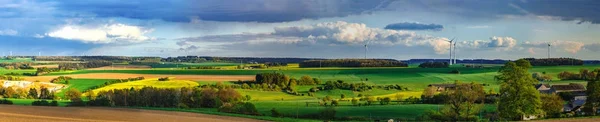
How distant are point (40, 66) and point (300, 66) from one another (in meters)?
44.3

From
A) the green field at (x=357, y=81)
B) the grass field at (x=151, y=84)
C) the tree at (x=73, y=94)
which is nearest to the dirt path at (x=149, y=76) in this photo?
the green field at (x=357, y=81)

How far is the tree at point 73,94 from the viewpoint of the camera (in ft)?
261

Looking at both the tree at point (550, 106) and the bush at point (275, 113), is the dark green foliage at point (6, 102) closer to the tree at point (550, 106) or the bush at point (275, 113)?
the bush at point (275, 113)

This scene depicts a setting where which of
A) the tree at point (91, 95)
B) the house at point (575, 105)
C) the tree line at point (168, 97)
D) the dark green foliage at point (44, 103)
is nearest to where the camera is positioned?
the house at point (575, 105)

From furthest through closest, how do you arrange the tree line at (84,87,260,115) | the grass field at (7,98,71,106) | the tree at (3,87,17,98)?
the tree at (3,87,17,98) < the grass field at (7,98,71,106) < the tree line at (84,87,260,115)

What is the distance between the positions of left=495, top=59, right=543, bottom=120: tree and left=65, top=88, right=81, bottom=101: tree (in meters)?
51.7

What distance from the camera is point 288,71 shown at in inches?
3883

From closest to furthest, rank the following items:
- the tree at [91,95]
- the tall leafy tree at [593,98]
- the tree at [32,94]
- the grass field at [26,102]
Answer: the tall leafy tree at [593,98], the grass field at [26,102], the tree at [91,95], the tree at [32,94]

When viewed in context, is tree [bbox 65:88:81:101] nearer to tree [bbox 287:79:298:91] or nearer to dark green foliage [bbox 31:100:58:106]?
dark green foliage [bbox 31:100:58:106]

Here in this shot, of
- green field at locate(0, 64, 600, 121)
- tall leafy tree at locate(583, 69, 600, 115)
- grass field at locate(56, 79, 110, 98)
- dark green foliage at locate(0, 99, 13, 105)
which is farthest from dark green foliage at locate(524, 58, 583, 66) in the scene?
dark green foliage at locate(0, 99, 13, 105)

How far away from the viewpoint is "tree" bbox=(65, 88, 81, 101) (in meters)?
79.7

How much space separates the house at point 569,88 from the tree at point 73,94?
61.8 metres

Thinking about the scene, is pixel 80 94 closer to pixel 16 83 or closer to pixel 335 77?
pixel 16 83

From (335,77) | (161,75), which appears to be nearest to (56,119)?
(161,75)
